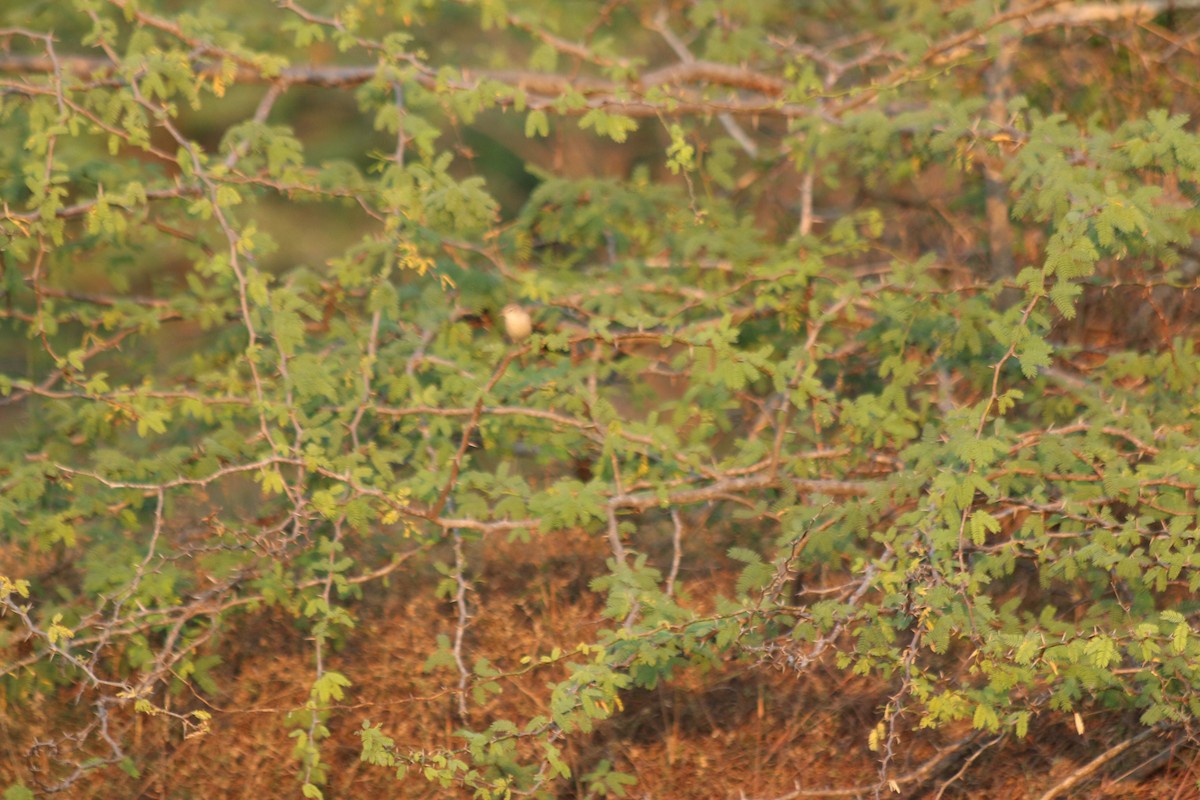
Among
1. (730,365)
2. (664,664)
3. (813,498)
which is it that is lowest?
(664,664)

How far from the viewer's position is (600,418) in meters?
4.43

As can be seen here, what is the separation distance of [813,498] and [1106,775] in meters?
1.20

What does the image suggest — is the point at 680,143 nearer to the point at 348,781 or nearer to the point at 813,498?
the point at 813,498

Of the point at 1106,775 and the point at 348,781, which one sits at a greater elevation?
the point at 1106,775

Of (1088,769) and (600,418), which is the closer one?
(1088,769)

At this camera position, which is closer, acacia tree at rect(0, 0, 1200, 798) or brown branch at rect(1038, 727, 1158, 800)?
acacia tree at rect(0, 0, 1200, 798)


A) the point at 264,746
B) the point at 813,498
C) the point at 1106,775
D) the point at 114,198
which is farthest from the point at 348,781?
the point at 1106,775

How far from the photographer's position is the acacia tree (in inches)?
149

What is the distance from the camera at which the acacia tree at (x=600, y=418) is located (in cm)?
378

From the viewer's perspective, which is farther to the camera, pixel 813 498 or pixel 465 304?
pixel 465 304

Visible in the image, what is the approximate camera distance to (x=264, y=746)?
421cm

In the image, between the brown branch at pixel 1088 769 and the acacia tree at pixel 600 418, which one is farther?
the brown branch at pixel 1088 769

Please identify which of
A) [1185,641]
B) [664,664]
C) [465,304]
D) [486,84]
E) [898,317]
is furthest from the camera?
[465,304]

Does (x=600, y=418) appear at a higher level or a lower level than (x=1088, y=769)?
higher
